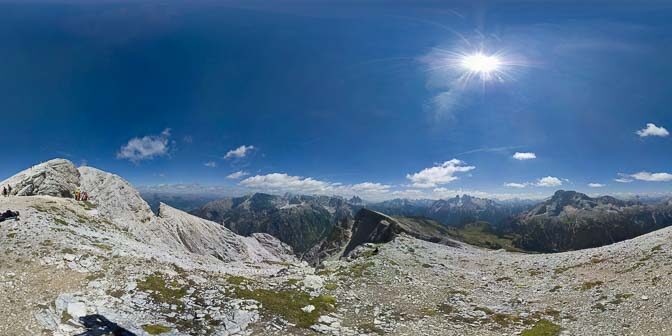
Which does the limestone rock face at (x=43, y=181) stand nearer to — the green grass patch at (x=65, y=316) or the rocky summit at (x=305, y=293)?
the rocky summit at (x=305, y=293)

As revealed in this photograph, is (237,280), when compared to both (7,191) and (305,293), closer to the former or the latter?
(305,293)

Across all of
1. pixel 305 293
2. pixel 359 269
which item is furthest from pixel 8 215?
pixel 359 269

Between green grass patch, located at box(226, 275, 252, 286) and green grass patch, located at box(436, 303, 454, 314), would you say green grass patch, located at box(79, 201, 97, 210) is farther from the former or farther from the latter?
green grass patch, located at box(436, 303, 454, 314)

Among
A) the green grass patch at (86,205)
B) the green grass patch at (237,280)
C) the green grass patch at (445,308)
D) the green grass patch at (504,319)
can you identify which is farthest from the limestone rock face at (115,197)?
the green grass patch at (504,319)

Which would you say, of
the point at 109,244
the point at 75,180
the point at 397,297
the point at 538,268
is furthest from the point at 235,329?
the point at 75,180

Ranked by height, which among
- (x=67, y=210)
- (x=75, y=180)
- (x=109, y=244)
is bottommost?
(x=109, y=244)

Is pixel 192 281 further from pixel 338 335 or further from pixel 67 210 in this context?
pixel 67 210

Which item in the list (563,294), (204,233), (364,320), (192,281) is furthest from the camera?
(204,233)
